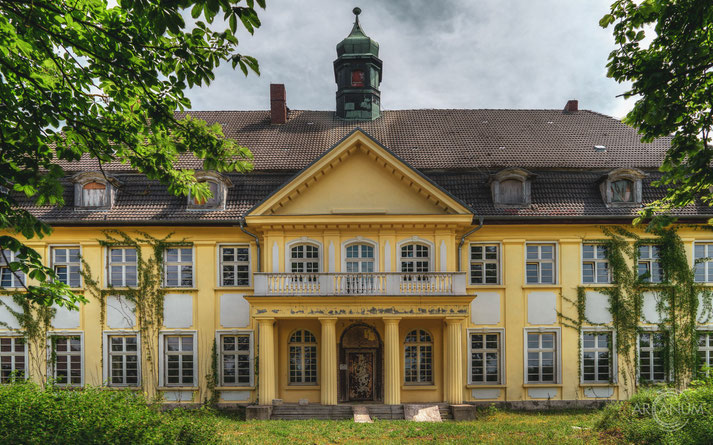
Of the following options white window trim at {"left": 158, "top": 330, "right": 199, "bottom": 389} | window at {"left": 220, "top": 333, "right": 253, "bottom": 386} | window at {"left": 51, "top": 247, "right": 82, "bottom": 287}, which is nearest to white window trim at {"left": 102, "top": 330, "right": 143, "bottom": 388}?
white window trim at {"left": 158, "top": 330, "right": 199, "bottom": 389}

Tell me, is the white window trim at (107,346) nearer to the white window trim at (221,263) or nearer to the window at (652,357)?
the white window trim at (221,263)

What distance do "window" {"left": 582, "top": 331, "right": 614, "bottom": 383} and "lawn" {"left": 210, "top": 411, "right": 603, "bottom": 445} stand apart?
6.99 feet

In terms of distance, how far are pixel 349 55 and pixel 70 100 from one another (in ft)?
56.6

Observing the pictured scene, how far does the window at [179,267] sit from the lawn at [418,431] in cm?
488

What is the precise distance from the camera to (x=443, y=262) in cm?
1589

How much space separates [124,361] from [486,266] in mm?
12958

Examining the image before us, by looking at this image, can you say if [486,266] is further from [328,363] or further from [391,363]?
[328,363]

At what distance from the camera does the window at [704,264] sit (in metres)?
16.6

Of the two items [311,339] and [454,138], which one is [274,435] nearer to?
Answer: [311,339]

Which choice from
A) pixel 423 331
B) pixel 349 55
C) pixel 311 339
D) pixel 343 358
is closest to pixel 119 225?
pixel 311 339

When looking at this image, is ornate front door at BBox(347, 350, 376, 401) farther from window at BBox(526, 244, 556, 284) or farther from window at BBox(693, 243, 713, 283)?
window at BBox(693, 243, 713, 283)

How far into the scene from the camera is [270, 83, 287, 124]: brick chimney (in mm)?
21125

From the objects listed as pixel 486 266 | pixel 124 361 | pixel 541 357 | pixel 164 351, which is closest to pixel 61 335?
pixel 124 361

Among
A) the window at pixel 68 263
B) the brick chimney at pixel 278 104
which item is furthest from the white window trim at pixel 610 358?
the window at pixel 68 263
